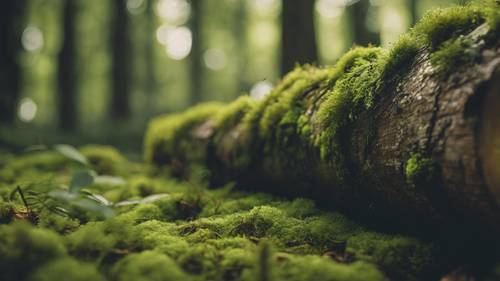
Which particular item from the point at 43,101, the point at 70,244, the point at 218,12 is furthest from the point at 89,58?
the point at 70,244

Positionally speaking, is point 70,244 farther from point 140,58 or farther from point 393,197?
point 140,58

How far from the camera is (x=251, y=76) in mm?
33719

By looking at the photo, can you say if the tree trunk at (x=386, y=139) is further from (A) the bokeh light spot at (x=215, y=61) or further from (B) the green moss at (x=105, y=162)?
(A) the bokeh light spot at (x=215, y=61)

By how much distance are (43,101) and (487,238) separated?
3865 cm

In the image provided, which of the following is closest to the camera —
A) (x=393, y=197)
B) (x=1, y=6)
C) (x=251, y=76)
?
(x=393, y=197)

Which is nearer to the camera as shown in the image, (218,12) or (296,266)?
(296,266)

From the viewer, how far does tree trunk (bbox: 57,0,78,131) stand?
46.0 feet

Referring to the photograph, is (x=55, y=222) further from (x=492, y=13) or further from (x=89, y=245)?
(x=492, y=13)

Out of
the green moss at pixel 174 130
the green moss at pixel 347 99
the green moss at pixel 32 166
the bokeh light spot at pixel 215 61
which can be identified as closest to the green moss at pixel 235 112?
the green moss at pixel 174 130

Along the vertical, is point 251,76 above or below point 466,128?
above

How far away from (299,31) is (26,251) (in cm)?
550

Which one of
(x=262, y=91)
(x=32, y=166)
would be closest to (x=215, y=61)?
(x=32, y=166)

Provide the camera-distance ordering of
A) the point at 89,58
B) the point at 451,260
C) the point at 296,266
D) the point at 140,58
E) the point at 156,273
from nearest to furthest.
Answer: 1. the point at 156,273
2. the point at 296,266
3. the point at 451,260
4. the point at 89,58
5. the point at 140,58

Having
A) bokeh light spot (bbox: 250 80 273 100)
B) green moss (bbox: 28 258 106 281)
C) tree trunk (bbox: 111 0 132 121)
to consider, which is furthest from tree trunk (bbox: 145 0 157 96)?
green moss (bbox: 28 258 106 281)
